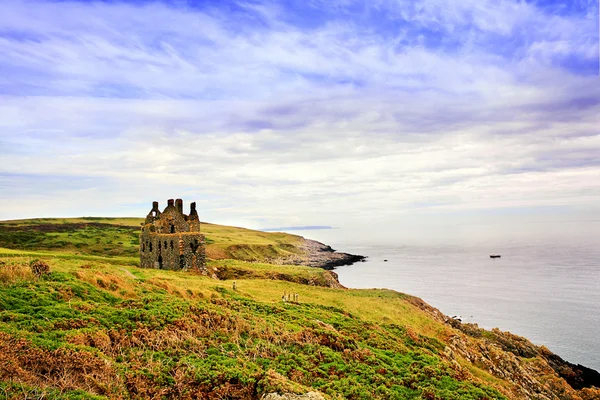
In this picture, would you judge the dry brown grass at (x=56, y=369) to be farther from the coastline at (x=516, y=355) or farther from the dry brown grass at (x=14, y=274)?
the coastline at (x=516, y=355)

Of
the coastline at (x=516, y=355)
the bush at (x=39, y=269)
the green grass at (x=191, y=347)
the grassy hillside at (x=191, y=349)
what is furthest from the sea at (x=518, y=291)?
the bush at (x=39, y=269)

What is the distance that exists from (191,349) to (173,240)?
3435cm

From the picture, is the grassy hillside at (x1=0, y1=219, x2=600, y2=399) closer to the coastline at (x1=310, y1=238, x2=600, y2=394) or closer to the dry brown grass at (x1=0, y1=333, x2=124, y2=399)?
the dry brown grass at (x1=0, y1=333, x2=124, y2=399)

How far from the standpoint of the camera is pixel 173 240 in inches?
1988

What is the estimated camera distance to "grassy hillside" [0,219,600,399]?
551 inches

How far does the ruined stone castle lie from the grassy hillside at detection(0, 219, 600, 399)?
786 inches

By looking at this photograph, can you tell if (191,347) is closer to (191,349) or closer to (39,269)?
(191,349)

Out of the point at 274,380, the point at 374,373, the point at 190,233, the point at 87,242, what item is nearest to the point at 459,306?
the point at 190,233

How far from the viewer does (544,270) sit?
119 meters

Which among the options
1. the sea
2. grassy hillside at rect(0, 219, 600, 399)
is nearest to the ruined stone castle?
grassy hillside at rect(0, 219, 600, 399)

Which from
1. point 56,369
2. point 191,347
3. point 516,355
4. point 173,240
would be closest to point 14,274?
point 56,369

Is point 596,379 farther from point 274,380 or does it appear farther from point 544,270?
point 544,270

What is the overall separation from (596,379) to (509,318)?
25.2m

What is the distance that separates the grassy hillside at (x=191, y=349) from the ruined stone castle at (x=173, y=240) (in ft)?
65.5
